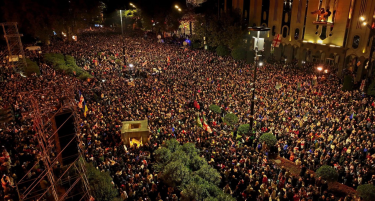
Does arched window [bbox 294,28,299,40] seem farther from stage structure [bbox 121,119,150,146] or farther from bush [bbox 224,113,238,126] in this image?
stage structure [bbox 121,119,150,146]

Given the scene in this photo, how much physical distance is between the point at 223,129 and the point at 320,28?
22.6m

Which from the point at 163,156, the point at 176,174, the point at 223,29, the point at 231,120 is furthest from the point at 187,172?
the point at 223,29

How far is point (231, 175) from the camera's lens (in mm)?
11164

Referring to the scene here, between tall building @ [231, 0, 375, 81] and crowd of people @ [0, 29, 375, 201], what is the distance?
4502 millimetres

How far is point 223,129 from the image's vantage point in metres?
15.6

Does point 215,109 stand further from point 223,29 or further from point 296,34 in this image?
point 296,34

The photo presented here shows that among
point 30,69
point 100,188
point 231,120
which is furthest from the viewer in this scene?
point 30,69

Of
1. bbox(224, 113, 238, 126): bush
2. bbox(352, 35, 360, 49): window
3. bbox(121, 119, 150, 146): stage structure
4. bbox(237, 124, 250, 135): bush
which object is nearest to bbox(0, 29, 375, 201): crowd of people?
bbox(224, 113, 238, 126): bush

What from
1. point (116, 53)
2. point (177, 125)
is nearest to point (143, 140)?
point (177, 125)

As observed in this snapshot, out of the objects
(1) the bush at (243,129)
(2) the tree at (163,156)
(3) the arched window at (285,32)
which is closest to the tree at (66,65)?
(1) the bush at (243,129)

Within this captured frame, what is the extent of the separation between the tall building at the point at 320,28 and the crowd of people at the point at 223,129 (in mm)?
4502

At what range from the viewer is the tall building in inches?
1013

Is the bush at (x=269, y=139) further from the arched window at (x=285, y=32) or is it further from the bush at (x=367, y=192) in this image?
the arched window at (x=285, y=32)

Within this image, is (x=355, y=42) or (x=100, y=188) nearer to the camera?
(x=100, y=188)
